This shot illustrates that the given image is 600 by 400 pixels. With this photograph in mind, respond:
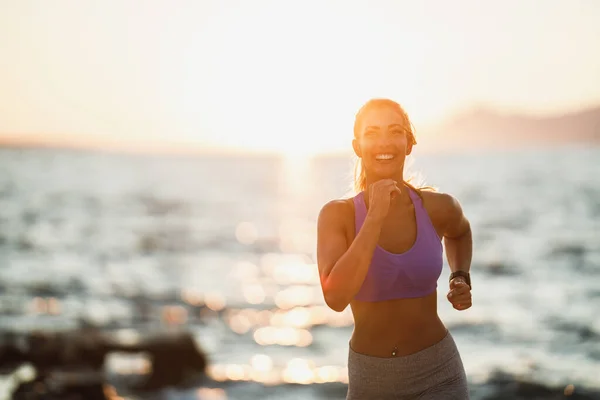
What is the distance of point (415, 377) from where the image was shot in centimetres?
A: 485

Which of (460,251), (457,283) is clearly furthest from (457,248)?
(457,283)

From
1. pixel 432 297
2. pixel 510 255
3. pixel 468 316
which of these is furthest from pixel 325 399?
pixel 510 255

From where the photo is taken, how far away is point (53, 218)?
78000mm

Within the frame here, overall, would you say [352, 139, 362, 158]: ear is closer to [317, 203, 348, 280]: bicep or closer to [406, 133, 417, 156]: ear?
[406, 133, 417, 156]: ear

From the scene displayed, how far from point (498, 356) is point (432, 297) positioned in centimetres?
1693

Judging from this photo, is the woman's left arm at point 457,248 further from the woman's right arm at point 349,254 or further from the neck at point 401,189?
the woman's right arm at point 349,254

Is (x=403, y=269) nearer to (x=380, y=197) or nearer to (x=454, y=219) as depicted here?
(x=380, y=197)

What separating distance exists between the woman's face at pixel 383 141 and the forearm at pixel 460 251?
682 mm

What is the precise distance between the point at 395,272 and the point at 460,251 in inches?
29.7

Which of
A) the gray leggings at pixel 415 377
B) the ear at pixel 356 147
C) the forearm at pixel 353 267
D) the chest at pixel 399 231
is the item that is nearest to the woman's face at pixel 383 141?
the ear at pixel 356 147

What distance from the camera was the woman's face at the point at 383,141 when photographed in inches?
193

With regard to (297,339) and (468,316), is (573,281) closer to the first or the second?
(468,316)

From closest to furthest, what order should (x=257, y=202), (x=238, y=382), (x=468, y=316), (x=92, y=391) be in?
(x=92, y=391) < (x=238, y=382) < (x=468, y=316) < (x=257, y=202)

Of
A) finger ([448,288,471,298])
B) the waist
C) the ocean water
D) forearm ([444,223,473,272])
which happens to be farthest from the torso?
the ocean water
